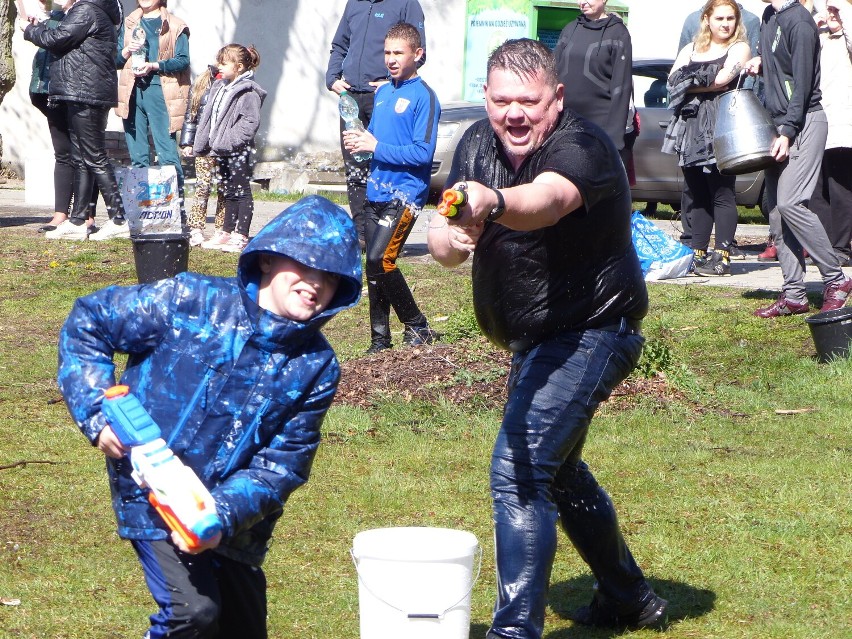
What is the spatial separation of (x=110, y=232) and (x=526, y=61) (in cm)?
892

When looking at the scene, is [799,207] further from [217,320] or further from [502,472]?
[217,320]

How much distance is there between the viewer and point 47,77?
11742 mm

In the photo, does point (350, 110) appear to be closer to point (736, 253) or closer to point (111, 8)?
point (111, 8)

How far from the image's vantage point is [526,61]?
373 cm

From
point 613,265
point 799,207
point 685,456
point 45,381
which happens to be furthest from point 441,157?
point 613,265

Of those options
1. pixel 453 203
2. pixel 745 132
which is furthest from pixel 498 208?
pixel 745 132

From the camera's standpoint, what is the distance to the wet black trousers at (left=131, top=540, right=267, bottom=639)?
3.21m

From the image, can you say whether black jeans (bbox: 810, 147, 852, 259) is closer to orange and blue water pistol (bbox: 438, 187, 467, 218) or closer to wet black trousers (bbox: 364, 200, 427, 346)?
wet black trousers (bbox: 364, 200, 427, 346)

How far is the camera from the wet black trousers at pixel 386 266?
7816mm

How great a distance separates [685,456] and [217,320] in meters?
3.56

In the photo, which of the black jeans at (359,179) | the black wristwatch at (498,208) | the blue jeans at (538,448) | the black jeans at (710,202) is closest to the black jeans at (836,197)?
the black jeans at (710,202)

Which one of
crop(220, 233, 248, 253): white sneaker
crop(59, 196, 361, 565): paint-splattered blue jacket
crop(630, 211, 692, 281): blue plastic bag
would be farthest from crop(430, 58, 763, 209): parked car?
crop(59, 196, 361, 565): paint-splattered blue jacket

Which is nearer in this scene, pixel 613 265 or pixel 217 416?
pixel 217 416

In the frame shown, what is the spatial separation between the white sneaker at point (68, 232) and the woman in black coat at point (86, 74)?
51cm
